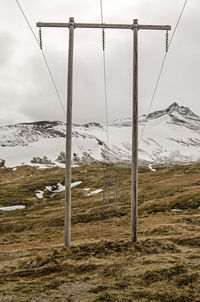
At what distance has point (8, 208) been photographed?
3770 inches

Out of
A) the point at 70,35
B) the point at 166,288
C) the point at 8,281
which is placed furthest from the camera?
the point at 70,35

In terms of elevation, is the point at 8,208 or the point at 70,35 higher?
the point at 70,35

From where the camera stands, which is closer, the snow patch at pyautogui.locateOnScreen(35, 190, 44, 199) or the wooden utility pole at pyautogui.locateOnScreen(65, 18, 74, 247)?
the wooden utility pole at pyautogui.locateOnScreen(65, 18, 74, 247)

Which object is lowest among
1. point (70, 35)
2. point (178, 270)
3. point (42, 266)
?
point (42, 266)

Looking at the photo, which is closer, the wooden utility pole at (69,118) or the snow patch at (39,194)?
the wooden utility pole at (69,118)

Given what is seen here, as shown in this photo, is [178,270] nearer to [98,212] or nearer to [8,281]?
[8,281]

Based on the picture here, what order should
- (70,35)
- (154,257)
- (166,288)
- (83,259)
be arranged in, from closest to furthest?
(166,288)
(154,257)
(83,259)
(70,35)

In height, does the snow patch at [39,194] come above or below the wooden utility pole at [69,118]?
below

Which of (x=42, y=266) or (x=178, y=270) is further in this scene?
(x=42, y=266)

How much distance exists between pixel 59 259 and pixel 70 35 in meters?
15.7

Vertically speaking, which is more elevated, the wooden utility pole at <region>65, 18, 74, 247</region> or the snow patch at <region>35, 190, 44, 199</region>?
the wooden utility pole at <region>65, 18, 74, 247</region>

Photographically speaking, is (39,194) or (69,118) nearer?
(69,118)

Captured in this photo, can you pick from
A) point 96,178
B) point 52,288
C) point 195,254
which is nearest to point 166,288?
point 52,288

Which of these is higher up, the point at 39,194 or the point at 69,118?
the point at 69,118
